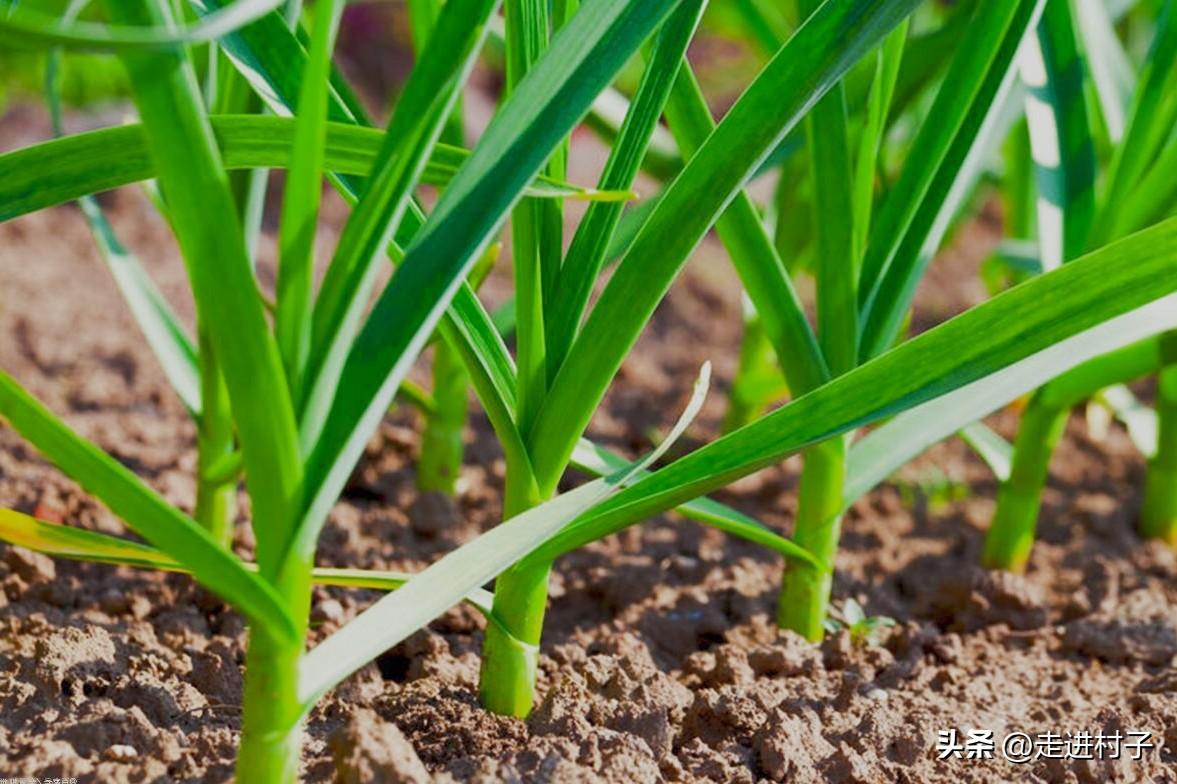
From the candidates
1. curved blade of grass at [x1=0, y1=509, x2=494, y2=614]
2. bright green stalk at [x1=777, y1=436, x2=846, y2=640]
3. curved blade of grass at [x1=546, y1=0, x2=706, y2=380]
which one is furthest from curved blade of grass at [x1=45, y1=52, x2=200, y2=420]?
bright green stalk at [x1=777, y1=436, x2=846, y2=640]

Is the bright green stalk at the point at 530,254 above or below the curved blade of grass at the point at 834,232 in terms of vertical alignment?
below

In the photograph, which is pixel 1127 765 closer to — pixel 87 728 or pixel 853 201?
pixel 853 201

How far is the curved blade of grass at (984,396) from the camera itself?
1191 mm

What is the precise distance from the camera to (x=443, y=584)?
3.01ft

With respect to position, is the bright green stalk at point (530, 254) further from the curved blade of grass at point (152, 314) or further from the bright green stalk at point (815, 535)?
the curved blade of grass at point (152, 314)

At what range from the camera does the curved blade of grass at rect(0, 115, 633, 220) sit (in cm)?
92

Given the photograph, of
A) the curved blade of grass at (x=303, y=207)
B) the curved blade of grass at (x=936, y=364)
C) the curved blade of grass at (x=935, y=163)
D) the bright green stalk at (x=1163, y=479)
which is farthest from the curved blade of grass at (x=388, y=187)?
the bright green stalk at (x=1163, y=479)

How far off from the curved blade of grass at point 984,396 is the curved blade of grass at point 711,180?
0.33 meters

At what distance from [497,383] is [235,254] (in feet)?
0.89

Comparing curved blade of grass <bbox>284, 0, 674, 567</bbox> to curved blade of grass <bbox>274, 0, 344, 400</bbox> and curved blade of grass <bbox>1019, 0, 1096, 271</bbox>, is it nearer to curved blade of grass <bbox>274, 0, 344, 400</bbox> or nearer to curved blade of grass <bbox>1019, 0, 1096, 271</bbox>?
curved blade of grass <bbox>274, 0, 344, 400</bbox>

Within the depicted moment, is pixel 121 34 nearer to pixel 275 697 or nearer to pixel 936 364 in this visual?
pixel 275 697

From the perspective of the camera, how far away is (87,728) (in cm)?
102

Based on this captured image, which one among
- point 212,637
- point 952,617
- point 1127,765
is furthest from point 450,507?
point 1127,765

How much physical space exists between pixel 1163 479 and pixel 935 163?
2.21 feet
